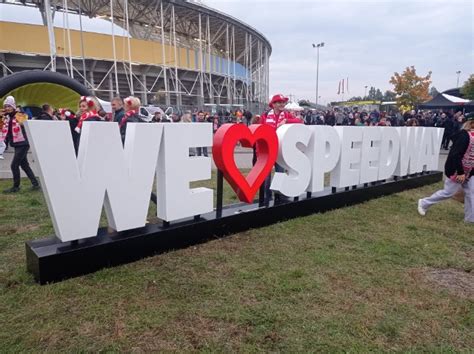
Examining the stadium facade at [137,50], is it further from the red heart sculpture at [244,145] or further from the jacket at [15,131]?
the red heart sculpture at [244,145]

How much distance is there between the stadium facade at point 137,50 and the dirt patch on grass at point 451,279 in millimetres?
25520

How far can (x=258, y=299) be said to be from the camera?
10.4ft

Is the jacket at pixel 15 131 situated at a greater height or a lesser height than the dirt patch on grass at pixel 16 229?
greater

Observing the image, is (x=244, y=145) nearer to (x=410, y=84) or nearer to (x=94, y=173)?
(x=94, y=173)

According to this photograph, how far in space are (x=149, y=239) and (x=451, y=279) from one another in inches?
131

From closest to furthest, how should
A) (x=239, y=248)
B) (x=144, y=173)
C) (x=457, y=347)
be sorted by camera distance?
1. (x=457, y=347)
2. (x=144, y=173)
3. (x=239, y=248)

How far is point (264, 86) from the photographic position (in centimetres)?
5997

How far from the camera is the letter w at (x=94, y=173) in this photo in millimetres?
3260

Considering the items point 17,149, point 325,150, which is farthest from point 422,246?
point 17,149

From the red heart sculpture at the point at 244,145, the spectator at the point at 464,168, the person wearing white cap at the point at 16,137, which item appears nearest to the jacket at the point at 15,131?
the person wearing white cap at the point at 16,137

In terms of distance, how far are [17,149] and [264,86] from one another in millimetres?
55561

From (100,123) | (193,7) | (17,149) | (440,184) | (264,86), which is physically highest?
(193,7)

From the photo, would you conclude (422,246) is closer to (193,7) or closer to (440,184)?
(440,184)

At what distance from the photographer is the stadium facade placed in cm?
2811
